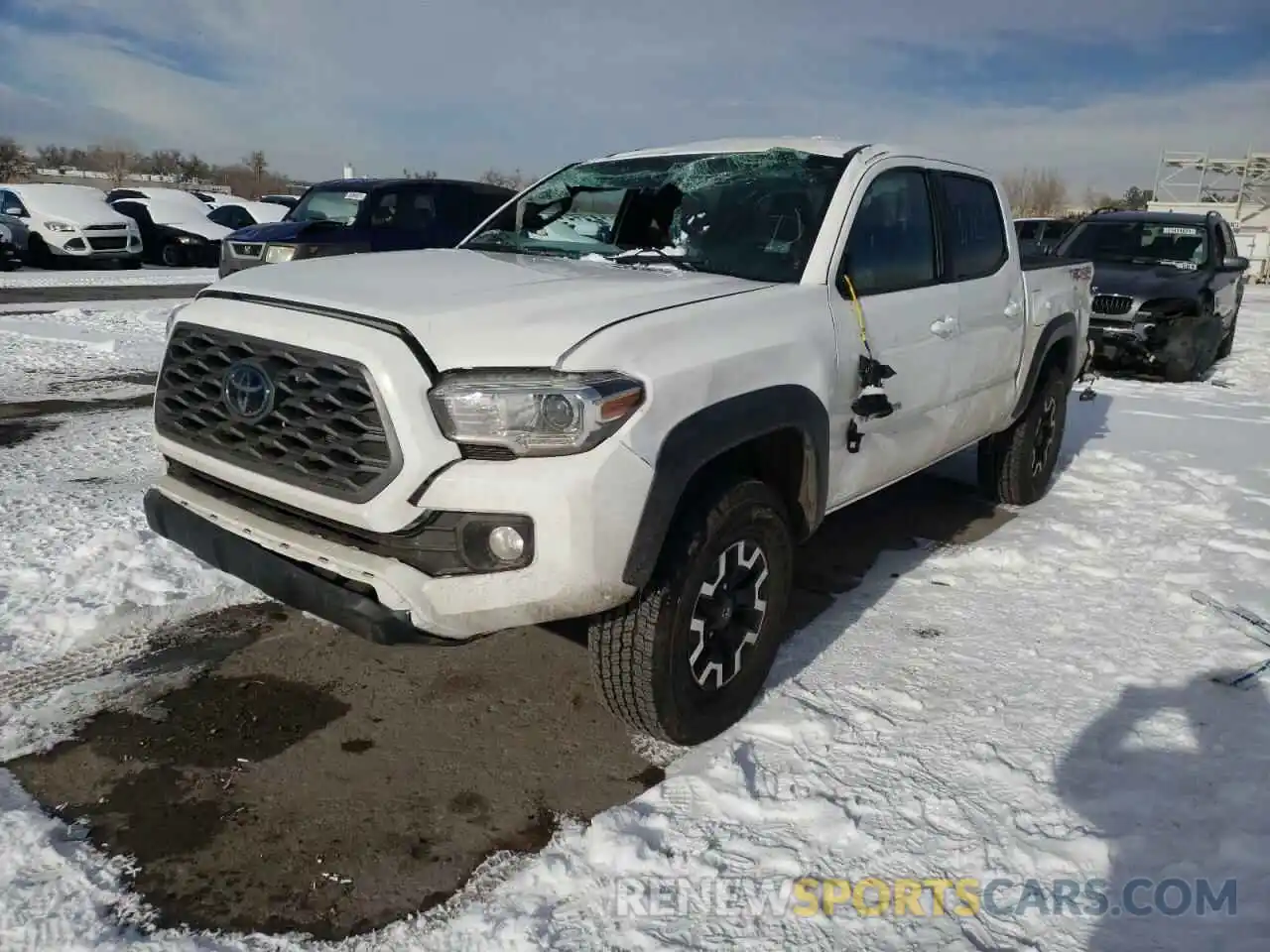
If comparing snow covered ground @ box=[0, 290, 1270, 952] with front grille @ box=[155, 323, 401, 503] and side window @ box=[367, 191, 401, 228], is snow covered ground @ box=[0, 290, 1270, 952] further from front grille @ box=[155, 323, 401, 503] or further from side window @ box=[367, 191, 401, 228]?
side window @ box=[367, 191, 401, 228]

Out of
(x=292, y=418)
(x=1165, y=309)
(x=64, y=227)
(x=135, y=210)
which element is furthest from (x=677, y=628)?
(x=135, y=210)

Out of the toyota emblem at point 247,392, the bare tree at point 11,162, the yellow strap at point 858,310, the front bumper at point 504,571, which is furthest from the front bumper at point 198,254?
the bare tree at point 11,162

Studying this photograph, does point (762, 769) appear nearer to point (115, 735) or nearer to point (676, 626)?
point (676, 626)

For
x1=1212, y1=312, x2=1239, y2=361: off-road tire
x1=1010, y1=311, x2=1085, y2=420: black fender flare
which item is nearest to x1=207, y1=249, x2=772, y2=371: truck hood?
x1=1010, y1=311, x2=1085, y2=420: black fender flare

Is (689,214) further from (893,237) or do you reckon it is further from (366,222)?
(366,222)

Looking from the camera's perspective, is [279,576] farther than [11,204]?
No

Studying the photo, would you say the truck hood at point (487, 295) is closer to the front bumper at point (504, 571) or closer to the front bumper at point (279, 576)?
the front bumper at point (504, 571)

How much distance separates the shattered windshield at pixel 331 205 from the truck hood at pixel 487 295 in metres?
7.50

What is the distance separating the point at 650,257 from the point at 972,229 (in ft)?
6.19

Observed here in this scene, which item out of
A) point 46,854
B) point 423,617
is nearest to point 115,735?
point 46,854

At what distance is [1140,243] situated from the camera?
426 inches

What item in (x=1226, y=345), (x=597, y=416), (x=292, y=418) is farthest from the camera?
(x=1226, y=345)

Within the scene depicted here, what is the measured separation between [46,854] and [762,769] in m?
1.93

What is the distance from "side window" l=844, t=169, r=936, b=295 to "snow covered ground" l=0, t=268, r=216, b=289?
1440 cm
